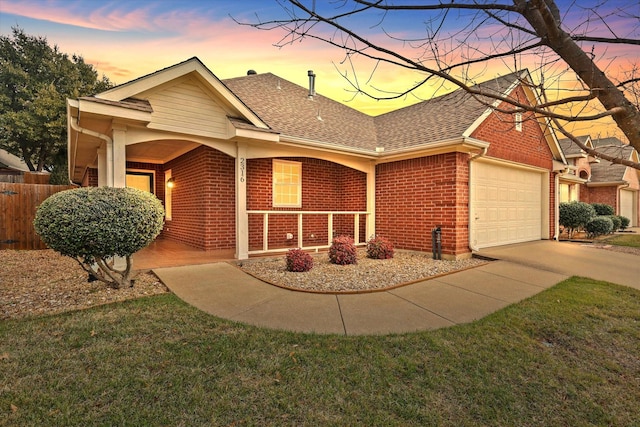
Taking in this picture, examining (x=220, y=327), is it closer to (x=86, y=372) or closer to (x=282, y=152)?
(x=86, y=372)

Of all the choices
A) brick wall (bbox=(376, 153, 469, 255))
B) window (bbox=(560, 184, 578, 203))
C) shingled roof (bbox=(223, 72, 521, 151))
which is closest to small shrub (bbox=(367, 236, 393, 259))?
brick wall (bbox=(376, 153, 469, 255))

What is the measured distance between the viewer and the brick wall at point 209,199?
356 inches

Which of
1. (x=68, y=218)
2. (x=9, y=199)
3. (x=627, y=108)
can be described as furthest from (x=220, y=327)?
(x=9, y=199)

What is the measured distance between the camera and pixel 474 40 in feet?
9.06

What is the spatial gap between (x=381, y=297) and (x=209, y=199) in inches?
236

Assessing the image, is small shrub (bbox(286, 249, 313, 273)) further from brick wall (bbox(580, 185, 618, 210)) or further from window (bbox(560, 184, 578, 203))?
brick wall (bbox(580, 185, 618, 210))

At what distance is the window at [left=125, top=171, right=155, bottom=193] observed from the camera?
38.8ft

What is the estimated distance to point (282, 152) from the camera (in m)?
8.43

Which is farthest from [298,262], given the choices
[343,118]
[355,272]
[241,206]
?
[343,118]

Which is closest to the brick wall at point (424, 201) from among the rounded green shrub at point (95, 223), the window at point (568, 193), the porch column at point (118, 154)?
the rounded green shrub at point (95, 223)

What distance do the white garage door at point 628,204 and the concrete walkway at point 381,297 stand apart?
69.4 ft

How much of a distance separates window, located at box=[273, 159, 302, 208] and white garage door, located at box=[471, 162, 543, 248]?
5481mm

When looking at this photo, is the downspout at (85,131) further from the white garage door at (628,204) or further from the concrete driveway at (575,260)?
the white garage door at (628,204)

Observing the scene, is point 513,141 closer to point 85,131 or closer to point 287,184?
point 287,184
